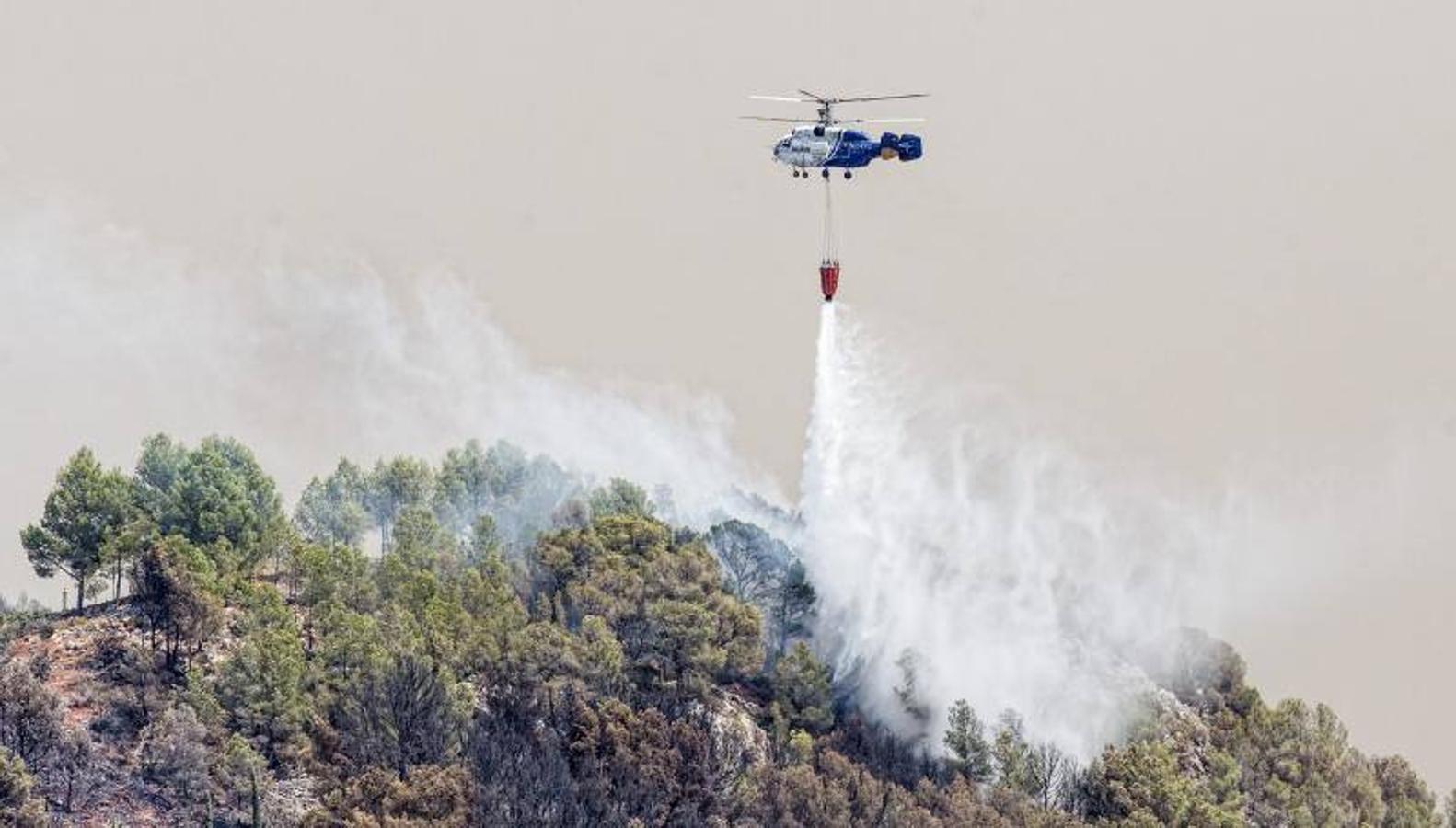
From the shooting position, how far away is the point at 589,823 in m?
198

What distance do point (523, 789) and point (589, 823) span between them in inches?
191

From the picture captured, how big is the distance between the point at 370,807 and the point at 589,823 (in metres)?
15.6

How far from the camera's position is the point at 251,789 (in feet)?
654

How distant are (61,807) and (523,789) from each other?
95.0 feet

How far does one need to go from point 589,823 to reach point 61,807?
3313 cm

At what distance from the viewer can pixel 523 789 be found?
200 metres

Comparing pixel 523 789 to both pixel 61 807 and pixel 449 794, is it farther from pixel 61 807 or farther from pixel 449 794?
pixel 61 807

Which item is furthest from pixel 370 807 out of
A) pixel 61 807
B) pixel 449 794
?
pixel 61 807

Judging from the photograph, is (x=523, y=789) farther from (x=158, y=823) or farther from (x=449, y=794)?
(x=158, y=823)

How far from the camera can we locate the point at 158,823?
197500 millimetres

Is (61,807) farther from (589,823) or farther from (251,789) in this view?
(589,823)

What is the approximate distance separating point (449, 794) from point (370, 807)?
5.41 m

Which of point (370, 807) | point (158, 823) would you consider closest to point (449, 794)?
point (370, 807)

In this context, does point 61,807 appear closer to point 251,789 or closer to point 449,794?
point 251,789
